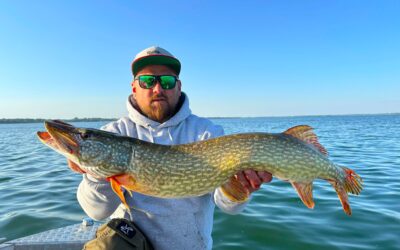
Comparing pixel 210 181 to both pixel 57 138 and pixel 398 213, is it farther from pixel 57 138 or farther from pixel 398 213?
pixel 398 213

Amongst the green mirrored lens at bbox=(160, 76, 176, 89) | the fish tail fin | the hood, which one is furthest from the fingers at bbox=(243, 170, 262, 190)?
the green mirrored lens at bbox=(160, 76, 176, 89)

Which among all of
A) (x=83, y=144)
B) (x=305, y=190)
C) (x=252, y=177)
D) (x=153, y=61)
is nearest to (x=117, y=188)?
(x=83, y=144)

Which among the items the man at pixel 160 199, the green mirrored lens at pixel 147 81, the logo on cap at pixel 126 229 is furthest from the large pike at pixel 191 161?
the green mirrored lens at pixel 147 81

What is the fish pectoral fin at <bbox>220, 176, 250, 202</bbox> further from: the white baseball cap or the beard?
the white baseball cap

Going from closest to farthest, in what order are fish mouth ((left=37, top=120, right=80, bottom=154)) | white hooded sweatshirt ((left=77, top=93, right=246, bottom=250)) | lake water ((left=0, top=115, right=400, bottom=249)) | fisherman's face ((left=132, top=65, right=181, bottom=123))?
fish mouth ((left=37, top=120, right=80, bottom=154))
white hooded sweatshirt ((left=77, top=93, right=246, bottom=250))
fisherman's face ((left=132, top=65, right=181, bottom=123))
lake water ((left=0, top=115, right=400, bottom=249))

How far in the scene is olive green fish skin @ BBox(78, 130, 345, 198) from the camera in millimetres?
2645

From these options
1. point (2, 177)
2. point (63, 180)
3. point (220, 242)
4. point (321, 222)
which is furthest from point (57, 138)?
point (2, 177)

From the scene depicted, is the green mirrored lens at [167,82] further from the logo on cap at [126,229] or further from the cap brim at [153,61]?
the logo on cap at [126,229]

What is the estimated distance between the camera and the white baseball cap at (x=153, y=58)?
3.44m

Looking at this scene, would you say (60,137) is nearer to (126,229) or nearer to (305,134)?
(126,229)

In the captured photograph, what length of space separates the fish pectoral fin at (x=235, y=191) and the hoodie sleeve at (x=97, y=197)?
0.98 meters

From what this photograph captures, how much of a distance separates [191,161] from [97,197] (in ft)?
3.03

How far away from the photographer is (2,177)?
979 centimetres

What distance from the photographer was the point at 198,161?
275 cm
